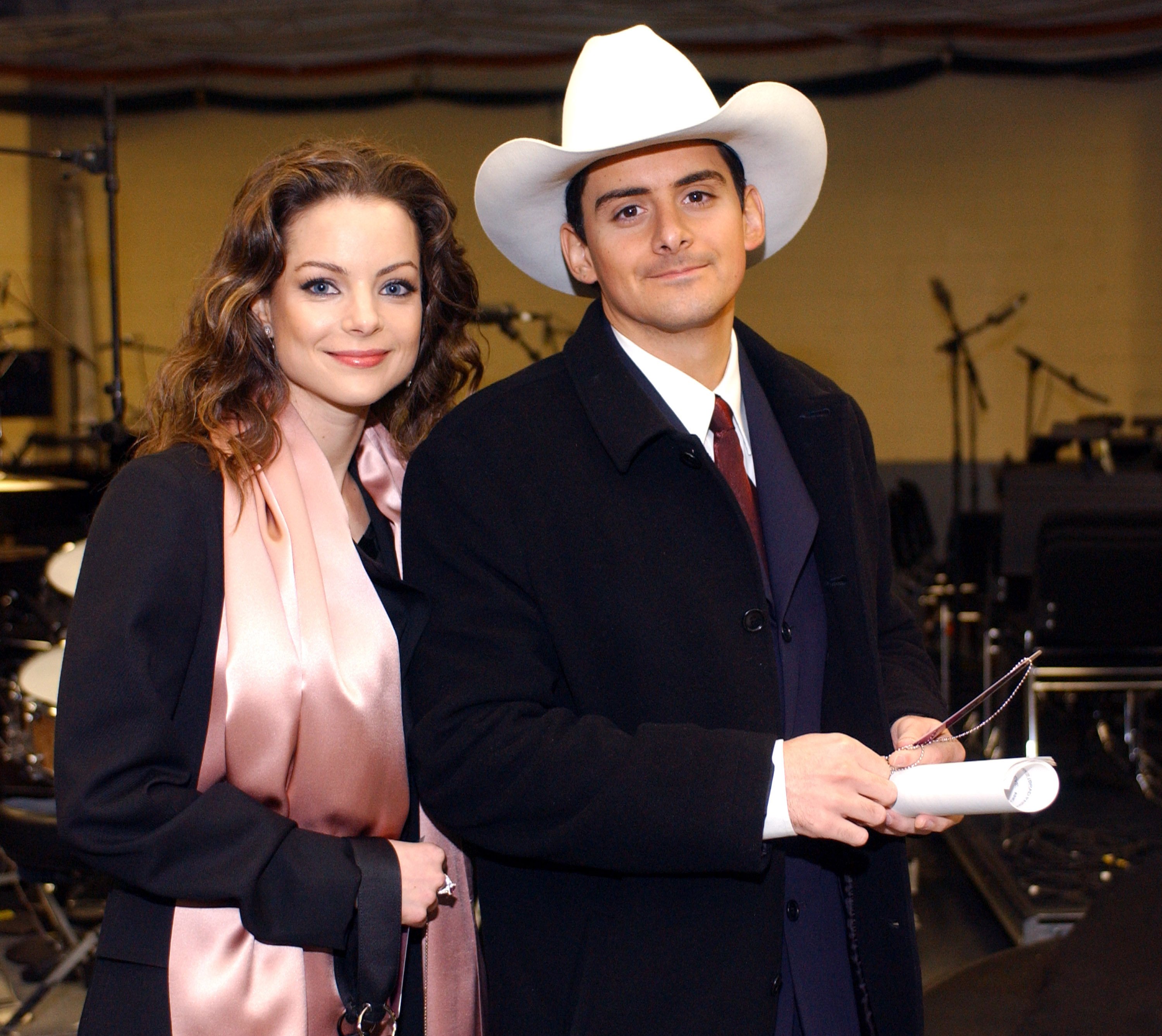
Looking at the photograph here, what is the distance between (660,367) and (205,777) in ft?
2.57

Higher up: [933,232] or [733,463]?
[933,232]

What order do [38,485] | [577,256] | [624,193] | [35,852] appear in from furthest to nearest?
[38,485] < [35,852] < [577,256] < [624,193]

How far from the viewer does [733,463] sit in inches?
64.4

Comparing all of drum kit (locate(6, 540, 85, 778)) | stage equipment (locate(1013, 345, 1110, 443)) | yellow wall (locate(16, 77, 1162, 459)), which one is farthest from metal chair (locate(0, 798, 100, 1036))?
stage equipment (locate(1013, 345, 1110, 443))

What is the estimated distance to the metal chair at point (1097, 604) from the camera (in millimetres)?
4180

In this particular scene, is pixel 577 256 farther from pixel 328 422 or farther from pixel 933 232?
pixel 933 232

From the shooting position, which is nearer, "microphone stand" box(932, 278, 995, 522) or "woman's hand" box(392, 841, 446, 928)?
"woman's hand" box(392, 841, 446, 928)

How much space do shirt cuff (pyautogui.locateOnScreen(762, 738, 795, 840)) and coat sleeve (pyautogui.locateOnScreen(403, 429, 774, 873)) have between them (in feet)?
0.07

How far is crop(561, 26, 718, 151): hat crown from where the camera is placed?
1613 millimetres

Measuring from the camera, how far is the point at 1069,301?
9242mm

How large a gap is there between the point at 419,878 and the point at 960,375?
862 centimetres

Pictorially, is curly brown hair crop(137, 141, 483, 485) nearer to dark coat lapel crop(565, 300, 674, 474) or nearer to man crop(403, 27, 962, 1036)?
man crop(403, 27, 962, 1036)

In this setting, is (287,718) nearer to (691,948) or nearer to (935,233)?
(691,948)

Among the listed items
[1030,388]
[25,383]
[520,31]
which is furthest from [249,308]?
[520,31]
